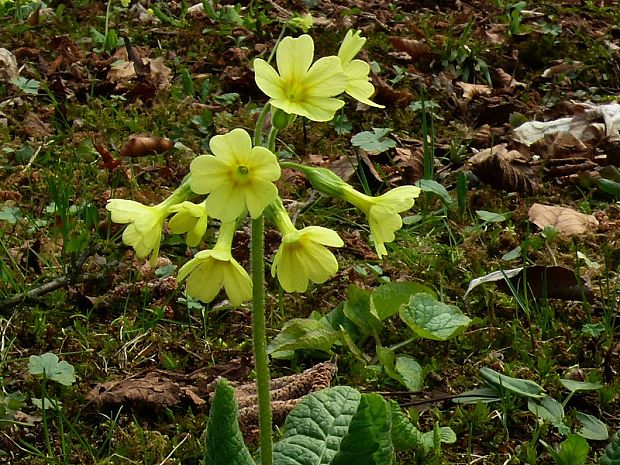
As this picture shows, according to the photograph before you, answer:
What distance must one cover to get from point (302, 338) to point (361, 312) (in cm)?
23

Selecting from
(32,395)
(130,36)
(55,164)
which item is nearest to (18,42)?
(130,36)

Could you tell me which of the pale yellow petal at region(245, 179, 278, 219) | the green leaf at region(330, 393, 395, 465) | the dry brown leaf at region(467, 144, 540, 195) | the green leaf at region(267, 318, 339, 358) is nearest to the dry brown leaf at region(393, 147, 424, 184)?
the dry brown leaf at region(467, 144, 540, 195)

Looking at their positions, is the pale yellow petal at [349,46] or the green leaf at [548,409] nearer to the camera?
the pale yellow petal at [349,46]

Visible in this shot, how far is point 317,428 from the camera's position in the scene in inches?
75.8

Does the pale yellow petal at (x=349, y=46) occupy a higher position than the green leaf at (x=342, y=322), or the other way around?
the pale yellow petal at (x=349, y=46)

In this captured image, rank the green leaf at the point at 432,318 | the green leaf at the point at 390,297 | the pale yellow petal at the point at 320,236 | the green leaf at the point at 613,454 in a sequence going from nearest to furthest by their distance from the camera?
the pale yellow petal at the point at 320,236, the green leaf at the point at 613,454, the green leaf at the point at 432,318, the green leaf at the point at 390,297

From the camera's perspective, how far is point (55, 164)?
3.66 metres

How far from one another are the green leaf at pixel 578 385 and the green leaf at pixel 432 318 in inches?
11.7

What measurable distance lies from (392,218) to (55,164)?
234cm

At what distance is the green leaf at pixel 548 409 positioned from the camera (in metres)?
2.25

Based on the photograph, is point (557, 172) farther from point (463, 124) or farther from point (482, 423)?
point (482, 423)

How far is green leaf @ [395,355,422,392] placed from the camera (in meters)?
2.39

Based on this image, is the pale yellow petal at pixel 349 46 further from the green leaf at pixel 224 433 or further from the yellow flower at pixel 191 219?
the green leaf at pixel 224 433

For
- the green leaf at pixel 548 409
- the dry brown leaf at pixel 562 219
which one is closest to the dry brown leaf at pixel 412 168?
the dry brown leaf at pixel 562 219
